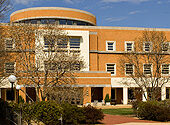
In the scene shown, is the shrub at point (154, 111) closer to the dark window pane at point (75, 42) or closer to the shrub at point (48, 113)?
the shrub at point (48, 113)

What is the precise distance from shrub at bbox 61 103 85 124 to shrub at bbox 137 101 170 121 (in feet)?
18.7

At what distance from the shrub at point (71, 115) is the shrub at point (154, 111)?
18.7 ft

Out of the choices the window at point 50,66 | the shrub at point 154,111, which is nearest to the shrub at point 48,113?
the window at point 50,66

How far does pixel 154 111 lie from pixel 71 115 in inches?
260

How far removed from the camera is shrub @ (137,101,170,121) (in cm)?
1953

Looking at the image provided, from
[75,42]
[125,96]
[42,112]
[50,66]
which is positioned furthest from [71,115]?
[125,96]

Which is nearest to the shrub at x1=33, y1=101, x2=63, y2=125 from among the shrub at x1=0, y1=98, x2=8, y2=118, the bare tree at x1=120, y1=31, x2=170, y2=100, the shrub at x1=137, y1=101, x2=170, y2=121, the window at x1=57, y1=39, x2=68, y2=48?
the shrub at x1=0, y1=98, x2=8, y2=118

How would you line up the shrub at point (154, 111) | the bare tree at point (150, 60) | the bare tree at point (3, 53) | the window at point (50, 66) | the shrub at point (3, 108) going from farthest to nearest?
1. the bare tree at point (150, 60)
2. the bare tree at point (3, 53)
3. the window at point (50, 66)
4. the shrub at point (154, 111)
5. the shrub at point (3, 108)

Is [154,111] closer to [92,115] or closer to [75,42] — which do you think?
[92,115]

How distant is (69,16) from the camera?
149ft

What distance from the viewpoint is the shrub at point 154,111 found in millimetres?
19533

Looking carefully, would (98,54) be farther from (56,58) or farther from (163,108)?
(163,108)

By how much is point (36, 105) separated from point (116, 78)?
26399mm

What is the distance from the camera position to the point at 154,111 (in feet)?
65.5
